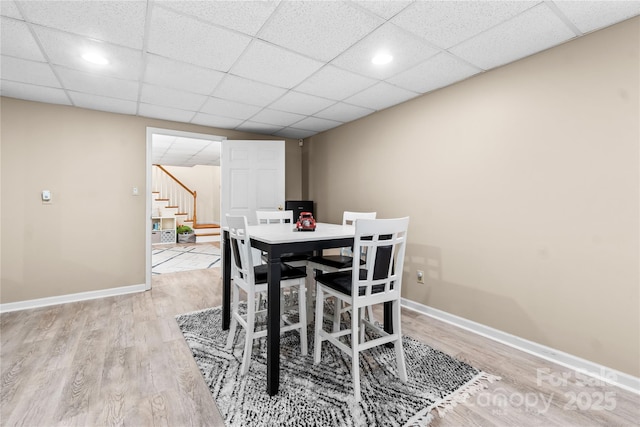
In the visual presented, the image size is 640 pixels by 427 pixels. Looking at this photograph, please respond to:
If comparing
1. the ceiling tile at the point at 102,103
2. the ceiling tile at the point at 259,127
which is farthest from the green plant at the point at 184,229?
the ceiling tile at the point at 102,103

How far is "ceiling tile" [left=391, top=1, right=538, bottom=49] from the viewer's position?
5.75ft

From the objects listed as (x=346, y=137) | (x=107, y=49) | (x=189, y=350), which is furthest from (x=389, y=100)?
(x=189, y=350)

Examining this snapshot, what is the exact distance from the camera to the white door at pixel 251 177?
4512 millimetres

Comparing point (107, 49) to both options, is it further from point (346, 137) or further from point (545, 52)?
point (545, 52)

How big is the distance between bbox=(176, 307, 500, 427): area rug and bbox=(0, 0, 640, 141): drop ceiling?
2.34 m

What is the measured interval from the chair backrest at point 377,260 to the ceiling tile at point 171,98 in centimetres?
258

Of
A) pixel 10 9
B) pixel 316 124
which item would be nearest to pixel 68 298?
pixel 10 9

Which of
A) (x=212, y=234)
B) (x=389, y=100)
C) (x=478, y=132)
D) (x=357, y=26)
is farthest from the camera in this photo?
(x=212, y=234)

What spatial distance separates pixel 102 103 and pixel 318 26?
115 inches

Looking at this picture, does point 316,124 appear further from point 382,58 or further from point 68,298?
point 68,298

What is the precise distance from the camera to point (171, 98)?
3256 millimetres

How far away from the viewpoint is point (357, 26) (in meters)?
1.96

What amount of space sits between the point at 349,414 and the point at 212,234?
813 cm

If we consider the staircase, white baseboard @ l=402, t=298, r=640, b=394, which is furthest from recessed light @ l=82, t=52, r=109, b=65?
the staircase
